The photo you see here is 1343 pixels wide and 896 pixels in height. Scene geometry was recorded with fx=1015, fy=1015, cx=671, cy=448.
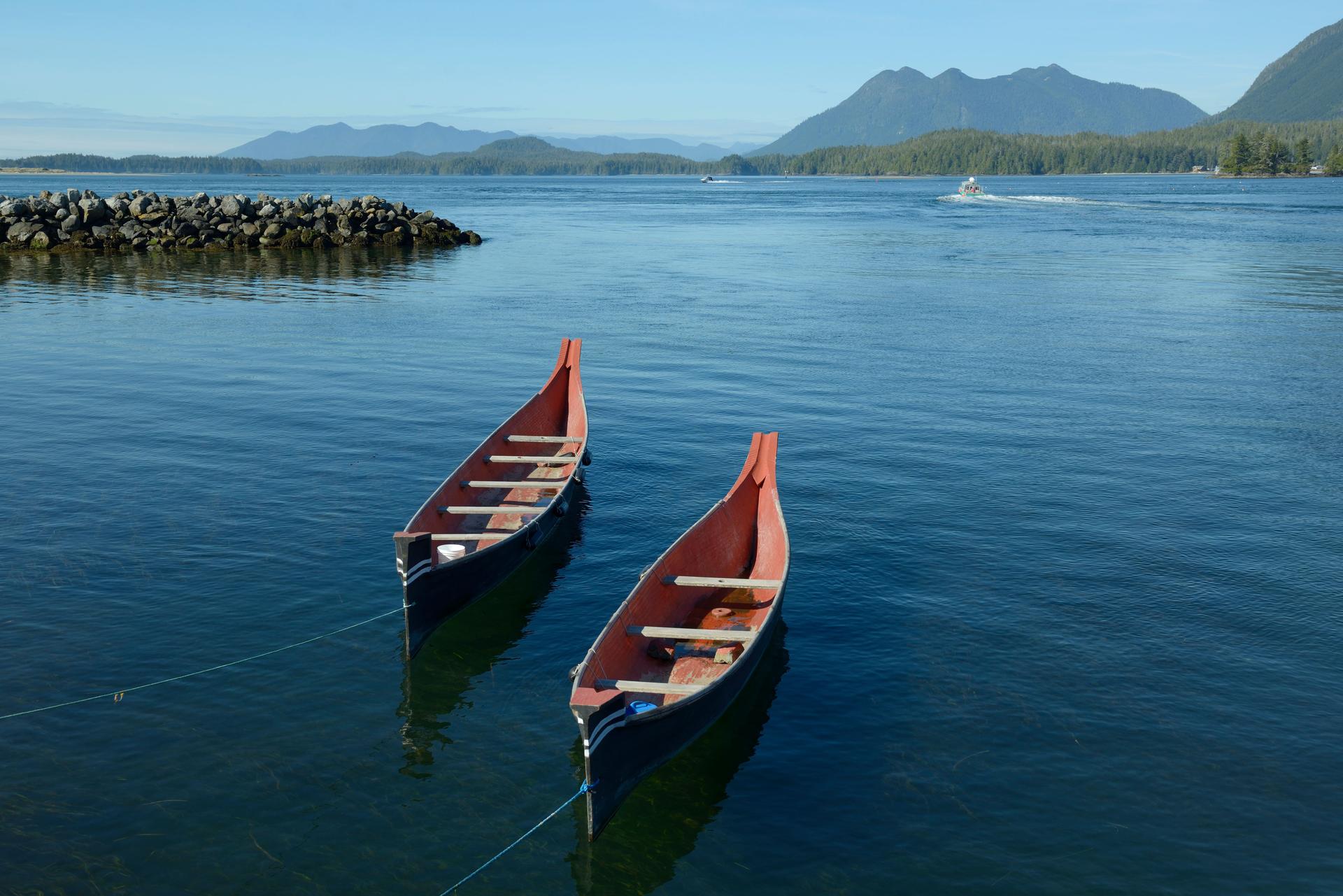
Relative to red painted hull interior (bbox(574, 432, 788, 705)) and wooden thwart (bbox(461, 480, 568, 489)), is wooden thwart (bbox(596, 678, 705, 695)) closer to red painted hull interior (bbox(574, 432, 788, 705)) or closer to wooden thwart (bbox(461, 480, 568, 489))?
red painted hull interior (bbox(574, 432, 788, 705))

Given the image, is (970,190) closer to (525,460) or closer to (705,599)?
(525,460)

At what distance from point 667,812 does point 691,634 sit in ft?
9.16

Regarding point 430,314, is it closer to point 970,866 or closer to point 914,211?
point 970,866

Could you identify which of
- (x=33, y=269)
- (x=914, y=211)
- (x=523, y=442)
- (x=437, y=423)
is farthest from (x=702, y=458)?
(x=914, y=211)

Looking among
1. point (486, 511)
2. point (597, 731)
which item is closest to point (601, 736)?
point (597, 731)

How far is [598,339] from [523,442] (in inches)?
757

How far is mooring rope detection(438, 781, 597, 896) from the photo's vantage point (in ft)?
35.4

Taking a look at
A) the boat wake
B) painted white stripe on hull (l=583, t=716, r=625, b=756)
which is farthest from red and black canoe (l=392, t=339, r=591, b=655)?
the boat wake

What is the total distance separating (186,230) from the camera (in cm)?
7425

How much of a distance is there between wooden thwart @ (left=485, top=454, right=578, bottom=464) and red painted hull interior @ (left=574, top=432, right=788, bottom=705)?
487 cm

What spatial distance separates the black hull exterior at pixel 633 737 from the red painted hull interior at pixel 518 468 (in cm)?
559

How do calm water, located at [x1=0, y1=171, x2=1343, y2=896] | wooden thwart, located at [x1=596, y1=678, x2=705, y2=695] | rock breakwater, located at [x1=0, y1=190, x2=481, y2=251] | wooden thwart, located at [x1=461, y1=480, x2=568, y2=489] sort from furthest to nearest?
1. rock breakwater, located at [x1=0, y1=190, x2=481, y2=251]
2. wooden thwart, located at [x1=461, y1=480, x2=568, y2=489]
3. wooden thwart, located at [x1=596, y1=678, x2=705, y2=695]
4. calm water, located at [x1=0, y1=171, x2=1343, y2=896]

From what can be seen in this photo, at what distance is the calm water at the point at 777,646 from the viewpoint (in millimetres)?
11469

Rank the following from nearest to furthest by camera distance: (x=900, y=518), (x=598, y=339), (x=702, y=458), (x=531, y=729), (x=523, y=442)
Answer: (x=531, y=729), (x=900, y=518), (x=523, y=442), (x=702, y=458), (x=598, y=339)
